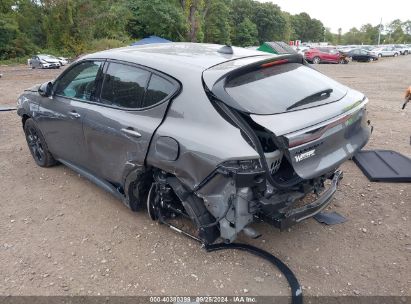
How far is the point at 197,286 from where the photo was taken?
112 inches

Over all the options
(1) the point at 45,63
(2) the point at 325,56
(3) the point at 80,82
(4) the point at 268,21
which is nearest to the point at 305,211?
(3) the point at 80,82

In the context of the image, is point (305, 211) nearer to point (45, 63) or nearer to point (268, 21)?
point (45, 63)

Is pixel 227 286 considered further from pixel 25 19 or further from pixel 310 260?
pixel 25 19

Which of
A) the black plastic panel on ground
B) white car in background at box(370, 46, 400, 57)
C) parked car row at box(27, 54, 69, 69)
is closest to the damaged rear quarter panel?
the black plastic panel on ground

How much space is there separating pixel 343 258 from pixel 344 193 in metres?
1.28

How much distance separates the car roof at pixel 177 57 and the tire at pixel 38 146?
150cm

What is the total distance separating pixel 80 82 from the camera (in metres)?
4.02

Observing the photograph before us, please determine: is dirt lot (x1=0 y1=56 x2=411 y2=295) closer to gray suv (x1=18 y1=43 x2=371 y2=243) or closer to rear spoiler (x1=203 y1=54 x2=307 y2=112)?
gray suv (x1=18 y1=43 x2=371 y2=243)

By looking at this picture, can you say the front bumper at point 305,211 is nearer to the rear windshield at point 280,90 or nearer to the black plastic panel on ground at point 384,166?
the rear windshield at point 280,90

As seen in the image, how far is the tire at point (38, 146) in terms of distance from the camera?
4.81 m

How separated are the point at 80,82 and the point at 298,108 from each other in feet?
8.09

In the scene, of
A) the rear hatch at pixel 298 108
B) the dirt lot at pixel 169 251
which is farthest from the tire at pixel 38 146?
the rear hatch at pixel 298 108

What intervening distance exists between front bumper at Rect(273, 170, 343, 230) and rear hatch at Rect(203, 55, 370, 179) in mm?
344

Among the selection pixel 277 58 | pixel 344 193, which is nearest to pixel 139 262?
pixel 277 58
